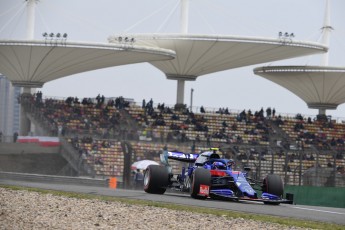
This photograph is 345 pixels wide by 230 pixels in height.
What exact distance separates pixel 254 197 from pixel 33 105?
34983mm

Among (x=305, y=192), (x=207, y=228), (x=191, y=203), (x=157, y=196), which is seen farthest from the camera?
(x=305, y=192)

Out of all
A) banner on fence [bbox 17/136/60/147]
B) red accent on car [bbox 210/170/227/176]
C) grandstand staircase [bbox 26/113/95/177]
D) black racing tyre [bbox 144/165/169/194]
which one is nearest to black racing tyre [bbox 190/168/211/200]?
red accent on car [bbox 210/170/227/176]

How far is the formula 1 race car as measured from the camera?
23.9 m

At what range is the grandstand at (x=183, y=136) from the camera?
1451 inches

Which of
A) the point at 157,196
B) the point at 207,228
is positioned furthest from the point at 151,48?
the point at 207,228

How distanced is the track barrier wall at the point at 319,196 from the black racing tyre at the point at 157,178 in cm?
735

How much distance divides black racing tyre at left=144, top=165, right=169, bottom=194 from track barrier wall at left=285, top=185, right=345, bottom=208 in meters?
7.35

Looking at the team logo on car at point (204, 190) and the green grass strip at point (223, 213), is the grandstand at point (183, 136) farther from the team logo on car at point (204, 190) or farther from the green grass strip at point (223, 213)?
the green grass strip at point (223, 213)

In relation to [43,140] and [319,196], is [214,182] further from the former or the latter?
[43,140]

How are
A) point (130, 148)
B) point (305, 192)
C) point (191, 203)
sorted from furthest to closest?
point (130, 148) → point (305, 192) → point (191, 203)

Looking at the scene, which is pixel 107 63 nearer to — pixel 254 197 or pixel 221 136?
pixel 221 136

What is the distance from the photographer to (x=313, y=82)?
2879 inches

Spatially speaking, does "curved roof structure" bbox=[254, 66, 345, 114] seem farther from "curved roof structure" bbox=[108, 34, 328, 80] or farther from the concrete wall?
the concrete wall

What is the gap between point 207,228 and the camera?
1772 cm
